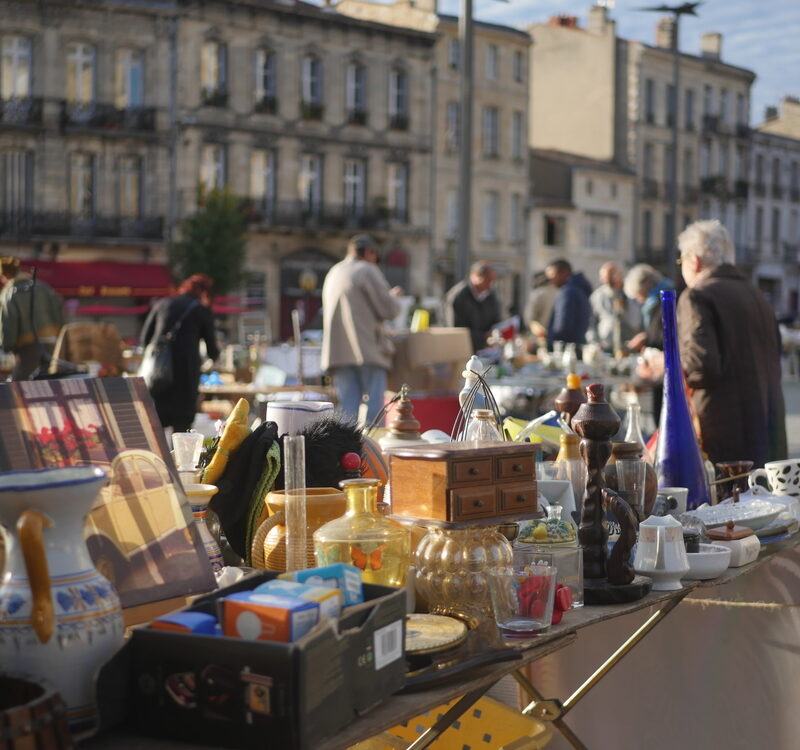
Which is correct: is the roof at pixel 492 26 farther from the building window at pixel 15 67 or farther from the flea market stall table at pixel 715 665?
the flea market stall table at pixel 715 665

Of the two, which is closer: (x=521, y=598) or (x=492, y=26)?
(x=521, y=598)

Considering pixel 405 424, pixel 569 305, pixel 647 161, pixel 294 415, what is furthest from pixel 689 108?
pixel 294 415

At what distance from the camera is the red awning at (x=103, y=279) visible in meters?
27.5

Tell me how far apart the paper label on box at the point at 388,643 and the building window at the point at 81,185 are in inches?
1105

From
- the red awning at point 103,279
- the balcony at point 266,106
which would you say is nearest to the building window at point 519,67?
the balcony at point 266,106

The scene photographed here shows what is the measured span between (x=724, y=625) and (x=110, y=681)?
202cm

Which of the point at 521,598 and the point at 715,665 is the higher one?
the point at 521,598

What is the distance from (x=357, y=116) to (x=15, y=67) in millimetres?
9709

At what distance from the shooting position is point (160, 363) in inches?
300

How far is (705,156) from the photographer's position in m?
48.3

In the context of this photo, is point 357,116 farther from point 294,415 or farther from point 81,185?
point 294,415

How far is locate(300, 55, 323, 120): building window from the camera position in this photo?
32.2 m

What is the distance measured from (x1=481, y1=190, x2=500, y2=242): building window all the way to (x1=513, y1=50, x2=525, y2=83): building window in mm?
3962

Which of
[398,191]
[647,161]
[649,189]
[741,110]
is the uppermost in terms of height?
[741,110]
